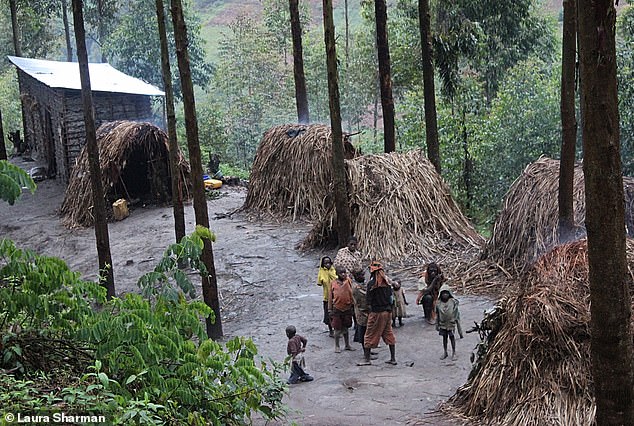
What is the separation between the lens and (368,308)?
33.5 feet

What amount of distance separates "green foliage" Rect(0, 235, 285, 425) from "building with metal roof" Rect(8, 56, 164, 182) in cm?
1870

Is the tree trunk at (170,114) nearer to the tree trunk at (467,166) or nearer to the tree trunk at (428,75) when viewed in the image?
the tree trunk at (428,75)

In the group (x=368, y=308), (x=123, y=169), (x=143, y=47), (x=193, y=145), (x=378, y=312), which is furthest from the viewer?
(x=143, y=47)

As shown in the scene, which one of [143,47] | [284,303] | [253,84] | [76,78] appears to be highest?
[143,47]

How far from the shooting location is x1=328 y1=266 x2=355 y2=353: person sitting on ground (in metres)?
10.4

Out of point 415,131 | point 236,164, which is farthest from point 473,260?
point 236,164

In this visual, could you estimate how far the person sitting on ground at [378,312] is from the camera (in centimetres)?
976

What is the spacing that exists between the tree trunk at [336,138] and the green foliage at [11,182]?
8980 millimetres

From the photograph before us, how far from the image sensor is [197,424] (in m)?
4.69

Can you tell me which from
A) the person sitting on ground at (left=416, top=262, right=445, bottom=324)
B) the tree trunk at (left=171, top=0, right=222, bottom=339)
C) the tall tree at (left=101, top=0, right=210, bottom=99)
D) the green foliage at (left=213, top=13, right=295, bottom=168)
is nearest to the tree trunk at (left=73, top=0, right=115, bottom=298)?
the tree trunk at (left=171, top=0, right=222, bottom=339)

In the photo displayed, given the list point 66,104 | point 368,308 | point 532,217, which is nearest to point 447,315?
point 368,308

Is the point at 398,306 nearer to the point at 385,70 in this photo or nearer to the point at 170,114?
the point at 170,114

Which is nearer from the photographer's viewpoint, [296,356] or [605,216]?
[605,216]

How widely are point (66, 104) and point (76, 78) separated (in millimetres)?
2719
